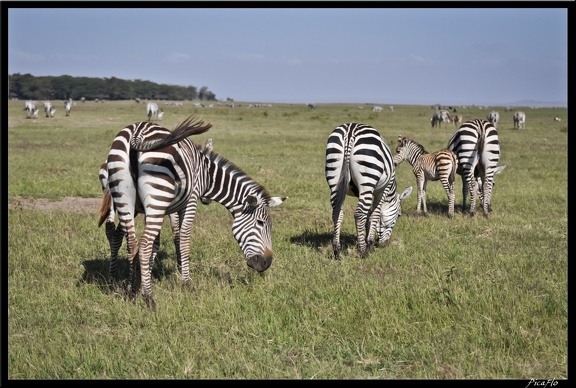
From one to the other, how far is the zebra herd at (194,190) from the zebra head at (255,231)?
1 cm

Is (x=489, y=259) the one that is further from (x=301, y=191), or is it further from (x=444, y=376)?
(x=301, y=191)

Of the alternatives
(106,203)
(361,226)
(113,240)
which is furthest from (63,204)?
(361,226)

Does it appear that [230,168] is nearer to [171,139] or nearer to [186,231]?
[186,231]

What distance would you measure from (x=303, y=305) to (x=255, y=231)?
1.30 m

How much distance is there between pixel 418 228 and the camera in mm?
11453

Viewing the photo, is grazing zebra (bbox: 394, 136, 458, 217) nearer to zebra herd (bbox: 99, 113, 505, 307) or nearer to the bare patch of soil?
zebra herd (bbox: 99, 113, 505, 307)

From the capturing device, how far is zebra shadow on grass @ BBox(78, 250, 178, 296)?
7.63m

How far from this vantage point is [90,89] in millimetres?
128875

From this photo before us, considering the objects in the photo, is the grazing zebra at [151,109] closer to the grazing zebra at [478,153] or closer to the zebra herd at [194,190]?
the grazing zebra at [478,153]

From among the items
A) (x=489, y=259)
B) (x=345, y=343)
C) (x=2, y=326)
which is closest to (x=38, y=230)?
(x=2, y=326)
